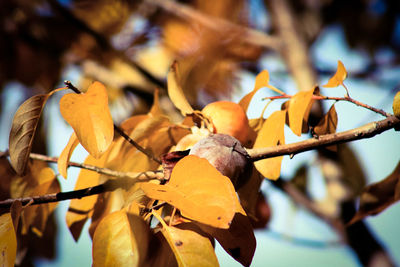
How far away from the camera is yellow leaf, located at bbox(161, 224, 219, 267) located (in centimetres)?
41

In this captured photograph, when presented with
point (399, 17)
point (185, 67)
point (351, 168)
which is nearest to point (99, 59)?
point (185, 67)

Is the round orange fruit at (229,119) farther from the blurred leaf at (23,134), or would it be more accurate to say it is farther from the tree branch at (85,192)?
the blurred leaf at (23,134)

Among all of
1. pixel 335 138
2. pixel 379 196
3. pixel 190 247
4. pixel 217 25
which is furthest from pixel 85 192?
pixel 217 25

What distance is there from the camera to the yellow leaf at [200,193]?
383mm

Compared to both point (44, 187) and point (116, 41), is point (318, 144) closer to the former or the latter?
point (44, 187)

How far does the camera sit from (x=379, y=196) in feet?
2.21

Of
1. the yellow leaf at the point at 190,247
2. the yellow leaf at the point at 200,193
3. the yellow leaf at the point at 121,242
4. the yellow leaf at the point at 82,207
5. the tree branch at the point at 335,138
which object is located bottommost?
the yellow leaf at the point at 82,207

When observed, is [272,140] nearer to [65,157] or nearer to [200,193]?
[200,193]

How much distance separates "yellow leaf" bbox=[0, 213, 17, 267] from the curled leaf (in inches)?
3.3

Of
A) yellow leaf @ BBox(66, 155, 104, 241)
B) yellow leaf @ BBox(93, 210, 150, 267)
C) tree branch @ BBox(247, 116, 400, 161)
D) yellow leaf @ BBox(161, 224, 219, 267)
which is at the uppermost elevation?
tree branch @ BBox(247, 116, 400, 161)

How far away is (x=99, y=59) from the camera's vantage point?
1.95 meters

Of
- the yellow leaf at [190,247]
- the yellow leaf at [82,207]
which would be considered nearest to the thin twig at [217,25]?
the yellow leaf at [82,207]

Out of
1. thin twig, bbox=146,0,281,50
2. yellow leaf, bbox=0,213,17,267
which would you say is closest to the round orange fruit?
yellow leaf, bbox=0,213,17,267

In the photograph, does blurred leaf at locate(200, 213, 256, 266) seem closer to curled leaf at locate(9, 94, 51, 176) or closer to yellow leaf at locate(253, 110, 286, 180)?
yellow leaf at locate(253, 110, 286, 180)
